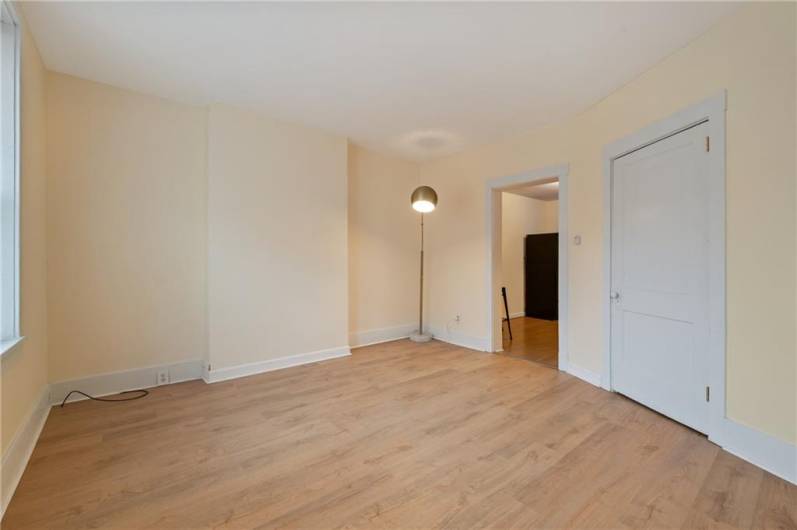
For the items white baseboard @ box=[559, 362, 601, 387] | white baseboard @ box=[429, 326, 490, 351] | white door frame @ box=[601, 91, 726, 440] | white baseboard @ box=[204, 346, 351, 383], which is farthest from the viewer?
white baseboard @ box=[429, 326, 490, 351]

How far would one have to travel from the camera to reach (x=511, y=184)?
4.04m

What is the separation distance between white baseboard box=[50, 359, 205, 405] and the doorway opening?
4.83m

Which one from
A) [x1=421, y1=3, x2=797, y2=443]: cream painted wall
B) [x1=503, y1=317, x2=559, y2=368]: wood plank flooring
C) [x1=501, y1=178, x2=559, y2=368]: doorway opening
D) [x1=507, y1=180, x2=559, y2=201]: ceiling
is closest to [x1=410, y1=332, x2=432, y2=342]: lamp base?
[x1=503, y1=317, x2=559, y2=368]: wood plank flooring

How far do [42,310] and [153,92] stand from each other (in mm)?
2063

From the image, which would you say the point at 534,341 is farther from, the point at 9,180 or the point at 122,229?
the point at 9,180

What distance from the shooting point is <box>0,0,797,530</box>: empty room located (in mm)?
1787

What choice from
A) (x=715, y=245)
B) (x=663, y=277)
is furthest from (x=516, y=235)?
(x=715, y=245)

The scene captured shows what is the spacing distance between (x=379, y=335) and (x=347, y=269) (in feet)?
3.84

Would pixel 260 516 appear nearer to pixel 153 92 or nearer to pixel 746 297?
pixel 746 297

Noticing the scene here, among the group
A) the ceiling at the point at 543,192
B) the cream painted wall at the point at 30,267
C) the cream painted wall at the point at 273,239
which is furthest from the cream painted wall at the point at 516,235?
the cream painted wall at the point at 30,267

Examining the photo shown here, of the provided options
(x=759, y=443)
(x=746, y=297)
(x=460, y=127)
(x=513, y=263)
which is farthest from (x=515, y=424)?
(x=513, y=263)

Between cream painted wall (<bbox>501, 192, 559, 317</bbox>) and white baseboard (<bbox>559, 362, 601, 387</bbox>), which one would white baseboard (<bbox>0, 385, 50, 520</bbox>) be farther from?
cream painted wall (<bbox>501, 192, 559, 317</bbox>)

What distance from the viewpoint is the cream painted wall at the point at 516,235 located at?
6.54 m

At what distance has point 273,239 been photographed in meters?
3.59
